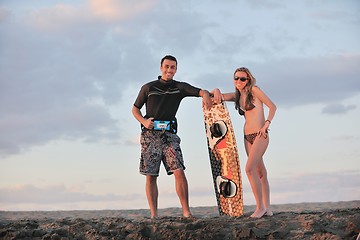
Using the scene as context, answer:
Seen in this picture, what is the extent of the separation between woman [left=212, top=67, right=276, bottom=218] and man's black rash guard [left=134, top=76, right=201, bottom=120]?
74 cm

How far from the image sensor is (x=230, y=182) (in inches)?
308

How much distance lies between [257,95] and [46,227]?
10.1 feet

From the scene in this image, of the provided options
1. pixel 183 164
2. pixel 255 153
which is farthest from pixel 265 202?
pixel 183 164

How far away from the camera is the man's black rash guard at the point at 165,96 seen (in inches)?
295

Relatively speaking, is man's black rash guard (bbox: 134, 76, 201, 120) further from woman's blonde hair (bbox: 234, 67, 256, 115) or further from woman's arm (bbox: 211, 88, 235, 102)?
woman's blonde hair (bbox: 234, 67, 256, 115)

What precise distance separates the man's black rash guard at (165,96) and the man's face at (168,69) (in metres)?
0.07

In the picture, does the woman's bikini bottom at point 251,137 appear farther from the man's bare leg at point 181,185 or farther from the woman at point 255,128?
the man's bare leg at point 181,185

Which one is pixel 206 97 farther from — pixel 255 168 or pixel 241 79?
pixel 255 168

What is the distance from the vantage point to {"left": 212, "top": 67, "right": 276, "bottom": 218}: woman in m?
6.77

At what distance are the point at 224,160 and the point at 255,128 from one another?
1104 mm

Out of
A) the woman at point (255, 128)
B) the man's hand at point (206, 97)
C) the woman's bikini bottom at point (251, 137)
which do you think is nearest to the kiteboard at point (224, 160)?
the man's hand at point (206, 97)

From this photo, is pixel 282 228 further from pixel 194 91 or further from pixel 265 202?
pixel 194 91

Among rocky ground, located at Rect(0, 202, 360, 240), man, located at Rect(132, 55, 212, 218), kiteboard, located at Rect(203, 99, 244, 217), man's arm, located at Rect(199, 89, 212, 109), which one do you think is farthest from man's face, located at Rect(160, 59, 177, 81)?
rocky ground, located at Rect(0, 202, 360, 240)

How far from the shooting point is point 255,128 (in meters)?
6.90
